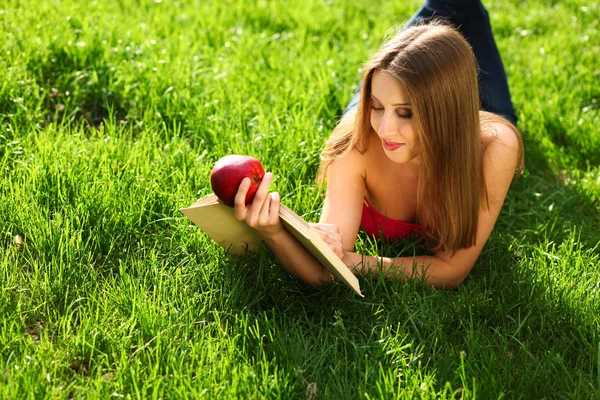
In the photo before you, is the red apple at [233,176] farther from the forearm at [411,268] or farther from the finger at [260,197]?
the forearm at [411,268]

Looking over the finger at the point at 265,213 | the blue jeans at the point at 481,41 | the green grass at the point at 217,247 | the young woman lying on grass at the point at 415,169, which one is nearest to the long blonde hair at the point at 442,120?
the young woman lying on grass at the point at 415,169

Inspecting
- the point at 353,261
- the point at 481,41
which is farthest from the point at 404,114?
the point at 481,41

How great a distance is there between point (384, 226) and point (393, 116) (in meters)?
0.70

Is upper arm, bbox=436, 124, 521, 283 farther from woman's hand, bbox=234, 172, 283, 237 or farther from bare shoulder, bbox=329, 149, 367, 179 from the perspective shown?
woman's hand, bbox=234, 172, 283, 237

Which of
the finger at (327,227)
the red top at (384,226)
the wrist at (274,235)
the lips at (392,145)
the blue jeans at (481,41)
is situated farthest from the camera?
the blue jeans at (481,41)

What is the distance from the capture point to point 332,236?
2.96 meters

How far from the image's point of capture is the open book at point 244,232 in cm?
257

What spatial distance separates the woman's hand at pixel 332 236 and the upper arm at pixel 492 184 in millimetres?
434

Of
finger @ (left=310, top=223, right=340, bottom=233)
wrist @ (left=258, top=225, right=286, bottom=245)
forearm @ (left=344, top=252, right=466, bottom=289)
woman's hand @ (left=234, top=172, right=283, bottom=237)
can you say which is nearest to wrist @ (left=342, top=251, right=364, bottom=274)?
forearm @ (left=344, top=252, right=466, bottom=289)

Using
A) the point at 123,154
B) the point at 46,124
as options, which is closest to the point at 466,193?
the point at 123,154

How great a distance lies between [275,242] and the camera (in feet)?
9.25

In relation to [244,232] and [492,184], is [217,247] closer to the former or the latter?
[244,232]

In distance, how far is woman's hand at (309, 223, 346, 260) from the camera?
292 centimetres

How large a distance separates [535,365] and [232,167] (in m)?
1.22
